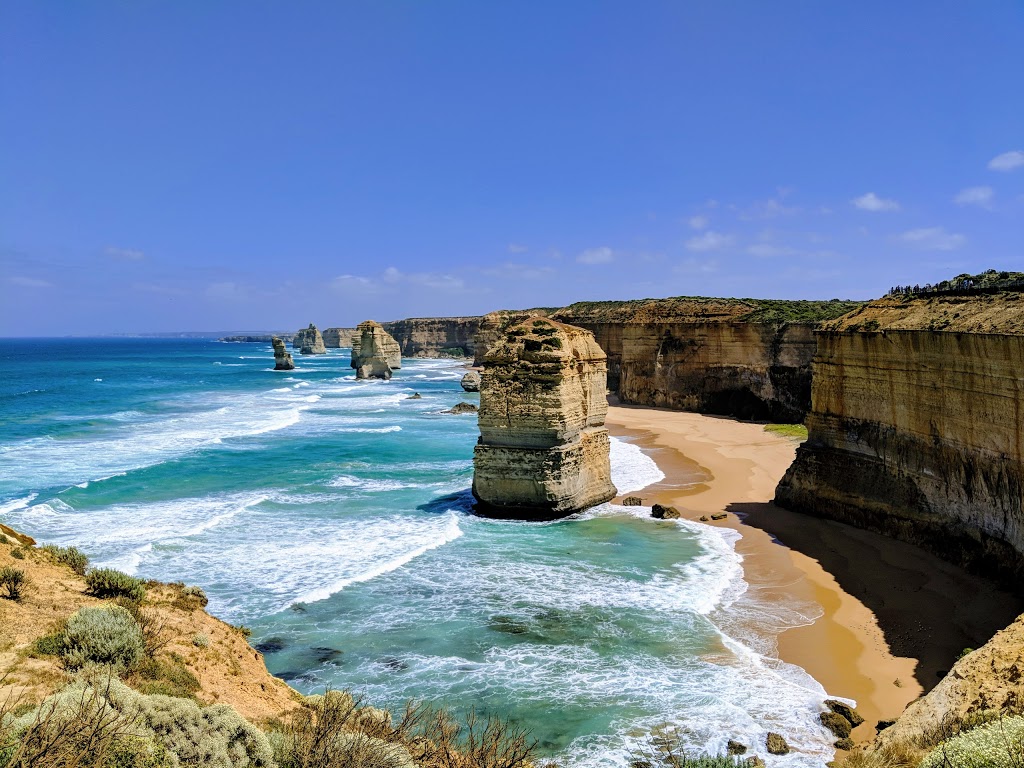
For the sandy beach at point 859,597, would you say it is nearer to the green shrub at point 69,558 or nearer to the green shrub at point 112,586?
the green shrub at point 112,586

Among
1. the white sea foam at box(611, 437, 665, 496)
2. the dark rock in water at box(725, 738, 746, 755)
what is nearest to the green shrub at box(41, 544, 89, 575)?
the dark rock in water at box(725, 738, 746, 755)

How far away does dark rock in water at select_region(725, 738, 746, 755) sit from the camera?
8781mm

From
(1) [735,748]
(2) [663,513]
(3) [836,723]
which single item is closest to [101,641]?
(1) [735,748]

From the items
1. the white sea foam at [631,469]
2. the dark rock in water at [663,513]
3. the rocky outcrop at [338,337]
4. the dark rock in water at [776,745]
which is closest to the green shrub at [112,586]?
the dark rock in water at [776,745]

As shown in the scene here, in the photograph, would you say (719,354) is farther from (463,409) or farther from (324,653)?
(324,653)

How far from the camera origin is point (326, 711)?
21.5 feet

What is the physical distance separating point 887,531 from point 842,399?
368cm

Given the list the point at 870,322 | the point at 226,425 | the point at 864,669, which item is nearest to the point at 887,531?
the point at 870,322

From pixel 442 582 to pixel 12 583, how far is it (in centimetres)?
863

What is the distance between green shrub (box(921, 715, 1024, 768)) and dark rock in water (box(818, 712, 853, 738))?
11.3 ft

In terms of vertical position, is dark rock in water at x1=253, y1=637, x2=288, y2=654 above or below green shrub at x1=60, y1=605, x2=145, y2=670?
below

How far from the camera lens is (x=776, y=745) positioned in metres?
8.87

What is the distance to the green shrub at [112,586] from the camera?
28.0ft

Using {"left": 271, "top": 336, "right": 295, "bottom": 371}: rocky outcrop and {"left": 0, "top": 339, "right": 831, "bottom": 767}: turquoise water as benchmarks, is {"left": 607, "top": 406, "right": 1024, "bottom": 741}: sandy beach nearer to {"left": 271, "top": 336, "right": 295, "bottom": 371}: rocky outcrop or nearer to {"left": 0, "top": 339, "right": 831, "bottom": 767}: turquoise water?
{"left": 0, "top": 339, "right": 831, "bottom": 767}: turquoise water
